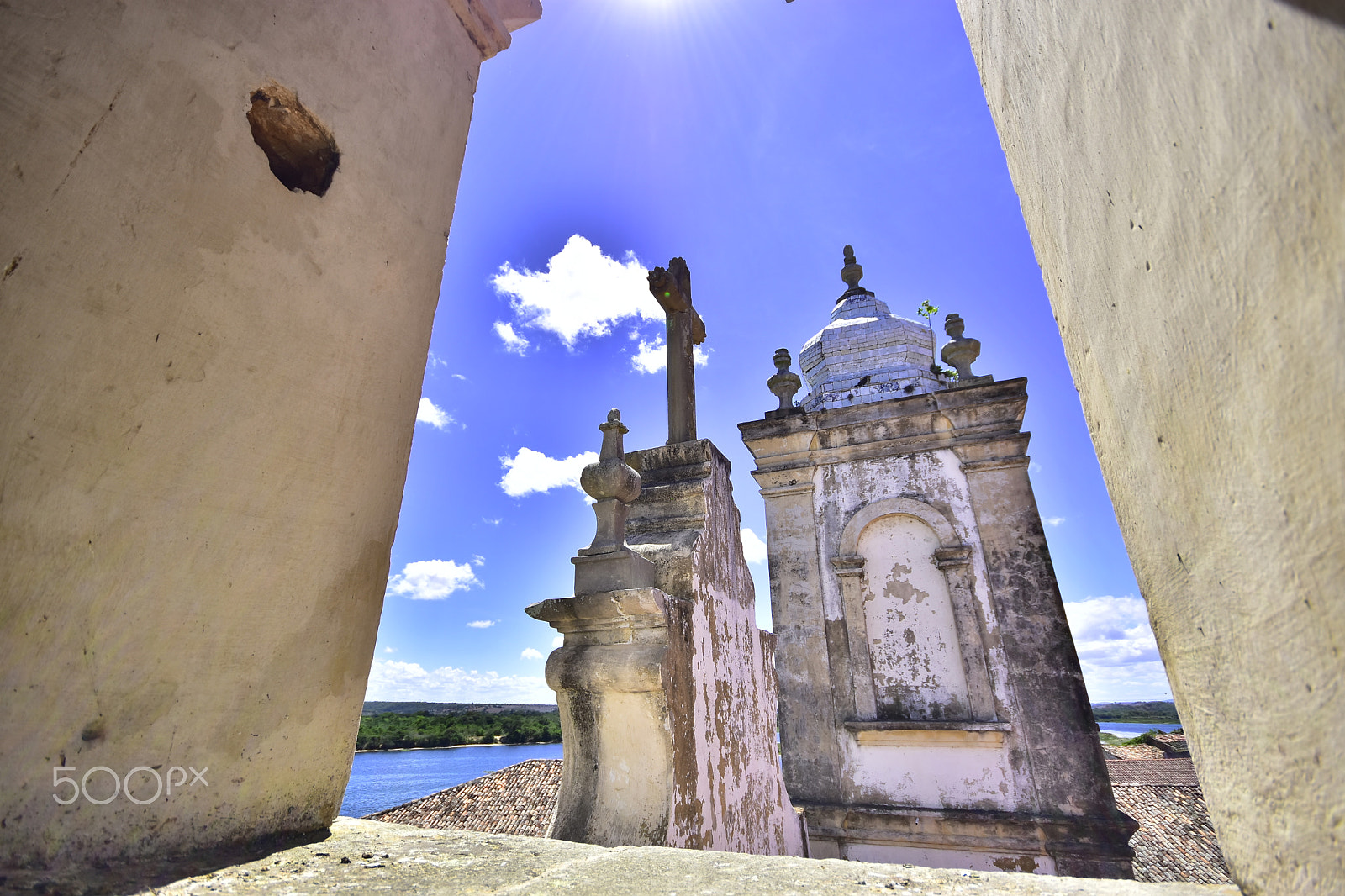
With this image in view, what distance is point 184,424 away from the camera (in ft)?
4.72

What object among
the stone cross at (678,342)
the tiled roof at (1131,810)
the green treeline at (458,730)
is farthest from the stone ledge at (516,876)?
the green treeline at (458,730)

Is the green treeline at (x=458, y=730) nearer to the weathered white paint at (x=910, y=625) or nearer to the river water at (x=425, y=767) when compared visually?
the river water at (x=425, y=767)

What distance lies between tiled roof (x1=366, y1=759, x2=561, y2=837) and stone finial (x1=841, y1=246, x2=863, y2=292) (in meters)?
12.8

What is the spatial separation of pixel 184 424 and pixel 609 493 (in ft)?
6.16

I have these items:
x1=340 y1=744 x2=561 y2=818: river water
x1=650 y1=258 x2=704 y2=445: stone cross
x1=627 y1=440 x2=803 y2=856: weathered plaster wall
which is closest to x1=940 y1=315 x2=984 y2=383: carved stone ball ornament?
x1=650 y1=258 x2=704 y2=445: stone cross

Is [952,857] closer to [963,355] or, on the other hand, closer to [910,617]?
[910,617]

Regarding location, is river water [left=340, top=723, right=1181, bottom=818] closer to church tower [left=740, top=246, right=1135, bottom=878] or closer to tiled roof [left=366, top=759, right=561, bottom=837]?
tiled roof [left=366, top=759, right=561, bottom=837]

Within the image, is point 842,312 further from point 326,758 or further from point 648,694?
point 326,758

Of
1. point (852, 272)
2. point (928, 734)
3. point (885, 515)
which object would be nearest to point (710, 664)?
point (928, 734)

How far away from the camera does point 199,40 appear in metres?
1.58

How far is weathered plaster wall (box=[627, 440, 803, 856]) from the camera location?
9.37 ft

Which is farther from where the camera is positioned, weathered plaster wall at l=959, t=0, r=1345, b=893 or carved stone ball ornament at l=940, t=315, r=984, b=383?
carved stone ball ornament at l=940, t=315, r=984, b=383

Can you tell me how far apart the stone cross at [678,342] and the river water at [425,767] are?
165 ft

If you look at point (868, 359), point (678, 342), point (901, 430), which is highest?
point (868, 359)
